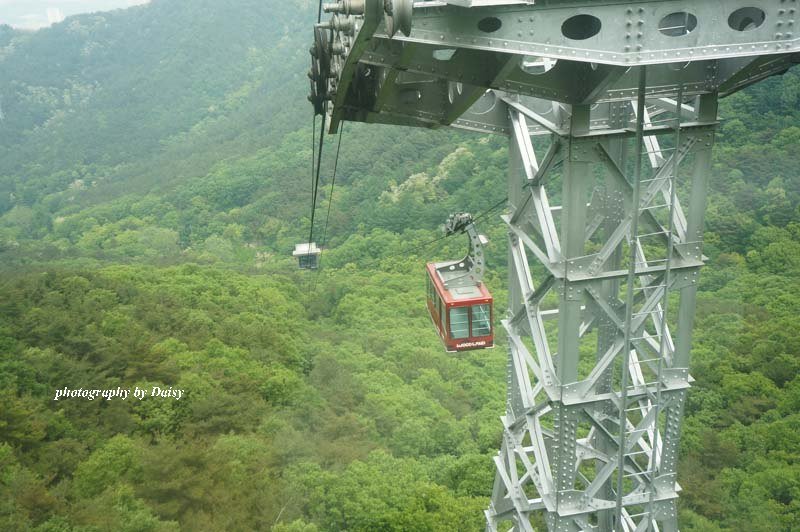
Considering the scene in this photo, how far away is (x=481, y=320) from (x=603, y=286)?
3528 mm

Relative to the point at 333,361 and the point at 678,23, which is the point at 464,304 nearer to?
the point at 678,23

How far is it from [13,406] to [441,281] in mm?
9898

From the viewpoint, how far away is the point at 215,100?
286 feet

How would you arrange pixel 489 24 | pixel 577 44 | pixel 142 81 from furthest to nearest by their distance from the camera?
pixel 142 81, pixel 489 24, pixel 577 44

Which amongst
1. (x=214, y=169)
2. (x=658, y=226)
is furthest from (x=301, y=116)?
(x=658, y=226)

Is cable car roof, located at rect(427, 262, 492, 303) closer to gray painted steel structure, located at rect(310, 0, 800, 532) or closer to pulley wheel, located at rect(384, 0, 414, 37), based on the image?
gray painted steel structure, located at rect(310, 0, 800, 532)

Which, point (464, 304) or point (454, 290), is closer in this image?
point (464, 304)

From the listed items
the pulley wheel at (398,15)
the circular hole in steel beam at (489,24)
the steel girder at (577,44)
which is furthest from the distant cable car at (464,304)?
the pulley wheel at (398,15)

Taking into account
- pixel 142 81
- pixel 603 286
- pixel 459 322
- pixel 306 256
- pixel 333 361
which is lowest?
pixel 333 361

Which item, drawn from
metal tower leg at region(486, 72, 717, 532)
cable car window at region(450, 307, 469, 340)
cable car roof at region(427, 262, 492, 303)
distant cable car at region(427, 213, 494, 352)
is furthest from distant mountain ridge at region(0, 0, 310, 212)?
metal tower leg at region(486, 72, 717, 532)

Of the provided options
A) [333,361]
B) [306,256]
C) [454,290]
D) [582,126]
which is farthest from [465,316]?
[306,256]

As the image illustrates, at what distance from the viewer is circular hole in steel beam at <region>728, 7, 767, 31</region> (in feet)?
13.2

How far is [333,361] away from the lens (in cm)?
2419

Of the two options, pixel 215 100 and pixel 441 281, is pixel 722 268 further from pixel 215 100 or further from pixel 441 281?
pixel 215 100
